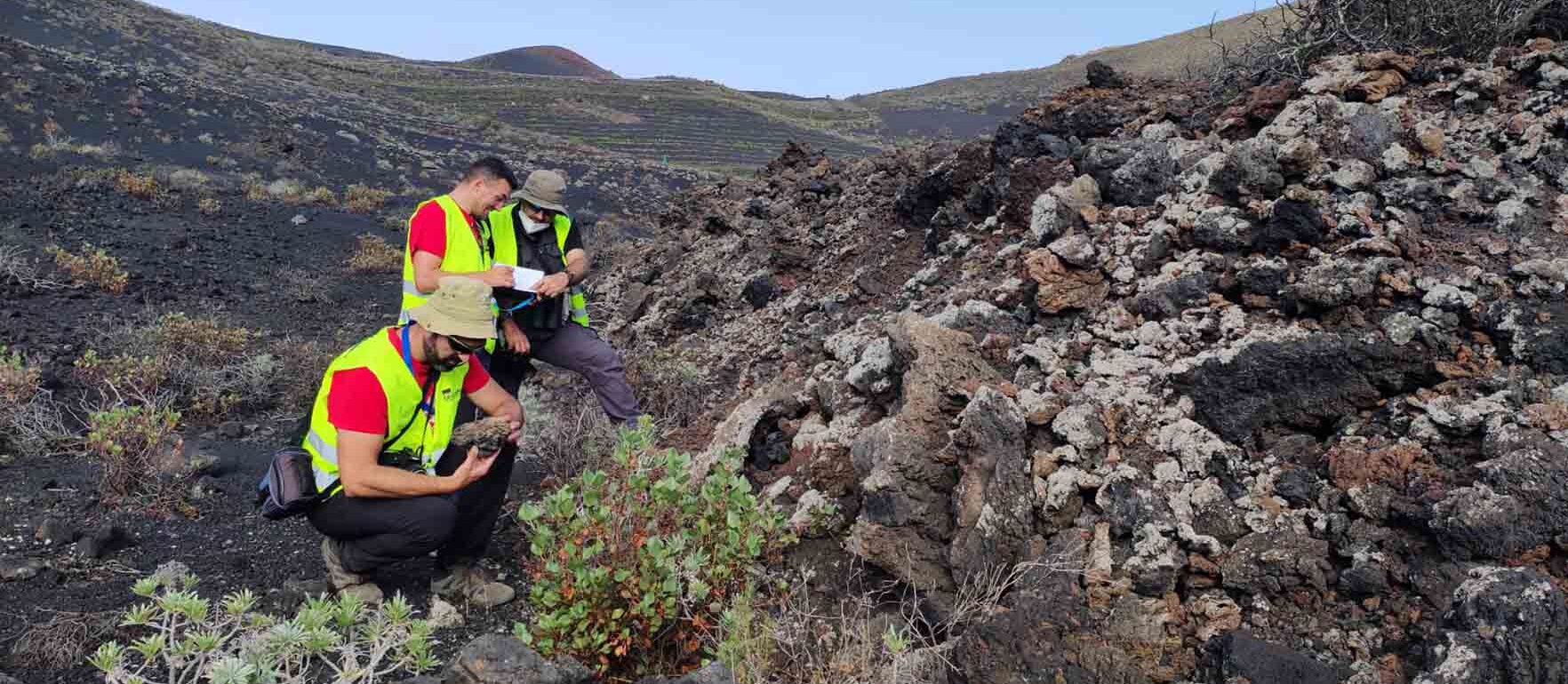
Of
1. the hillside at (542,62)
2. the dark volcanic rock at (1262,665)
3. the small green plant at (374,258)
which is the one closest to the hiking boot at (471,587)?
the dark volcanic rock at (1262,665)

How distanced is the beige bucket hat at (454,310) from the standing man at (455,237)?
2.24ft

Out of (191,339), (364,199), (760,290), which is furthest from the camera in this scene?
(364,199)

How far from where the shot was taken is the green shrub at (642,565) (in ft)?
8.52

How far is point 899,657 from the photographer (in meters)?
2.40

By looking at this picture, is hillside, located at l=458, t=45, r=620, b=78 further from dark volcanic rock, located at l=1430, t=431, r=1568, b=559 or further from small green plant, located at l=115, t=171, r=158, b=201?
dark volcanic rock, located at l=1430, t=431, r=1568, b=559

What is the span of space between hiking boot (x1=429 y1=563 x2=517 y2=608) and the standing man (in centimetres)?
95

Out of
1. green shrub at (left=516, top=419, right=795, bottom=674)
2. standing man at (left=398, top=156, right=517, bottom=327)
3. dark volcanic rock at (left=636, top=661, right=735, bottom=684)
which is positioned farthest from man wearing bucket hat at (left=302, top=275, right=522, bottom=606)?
dark volcanic rock at (left=636, top=661, right=735, bottom=684)

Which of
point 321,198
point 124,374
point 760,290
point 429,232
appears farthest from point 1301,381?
point 321,198

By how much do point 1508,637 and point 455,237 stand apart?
351 cm

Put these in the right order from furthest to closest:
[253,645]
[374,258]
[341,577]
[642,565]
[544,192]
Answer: [374,258]
[544,192]
[341,577]
[642,565]
[253,645]

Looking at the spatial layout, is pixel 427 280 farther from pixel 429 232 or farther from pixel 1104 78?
pixel 1104 78

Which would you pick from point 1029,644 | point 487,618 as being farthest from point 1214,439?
point 487,618

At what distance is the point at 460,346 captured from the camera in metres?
3.02

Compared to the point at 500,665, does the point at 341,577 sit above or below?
below
